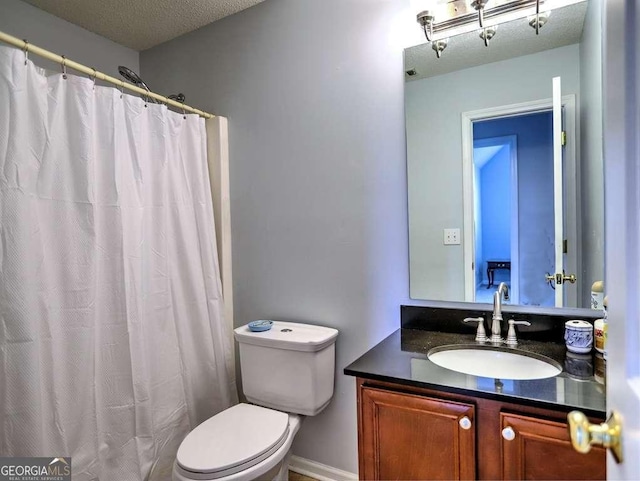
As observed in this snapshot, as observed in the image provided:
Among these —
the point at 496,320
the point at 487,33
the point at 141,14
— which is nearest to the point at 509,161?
the point at 487,33

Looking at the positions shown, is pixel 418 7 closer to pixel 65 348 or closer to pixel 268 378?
pixel 268 378

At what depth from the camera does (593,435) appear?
58 cm

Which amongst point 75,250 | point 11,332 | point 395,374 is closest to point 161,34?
point 75,250

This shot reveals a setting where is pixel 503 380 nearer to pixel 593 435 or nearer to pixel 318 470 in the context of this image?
pixel 593 435

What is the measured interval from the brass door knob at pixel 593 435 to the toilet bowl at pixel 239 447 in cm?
104

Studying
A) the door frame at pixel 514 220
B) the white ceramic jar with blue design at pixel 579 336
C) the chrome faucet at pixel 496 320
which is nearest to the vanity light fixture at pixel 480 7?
the door frame at pixel 514 220

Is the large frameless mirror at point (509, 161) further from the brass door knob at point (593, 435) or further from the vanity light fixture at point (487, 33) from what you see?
the brass door knob at point (593, 435)

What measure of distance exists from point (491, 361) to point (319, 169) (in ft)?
3.55

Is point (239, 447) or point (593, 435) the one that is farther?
point (239, 447)

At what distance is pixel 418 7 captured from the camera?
1469 mm

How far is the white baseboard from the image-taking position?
172 centimetres

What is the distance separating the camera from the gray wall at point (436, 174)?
1.49 m

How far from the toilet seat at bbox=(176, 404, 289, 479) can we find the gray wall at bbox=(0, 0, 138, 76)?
201cm

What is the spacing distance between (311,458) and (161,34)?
2.52 m
